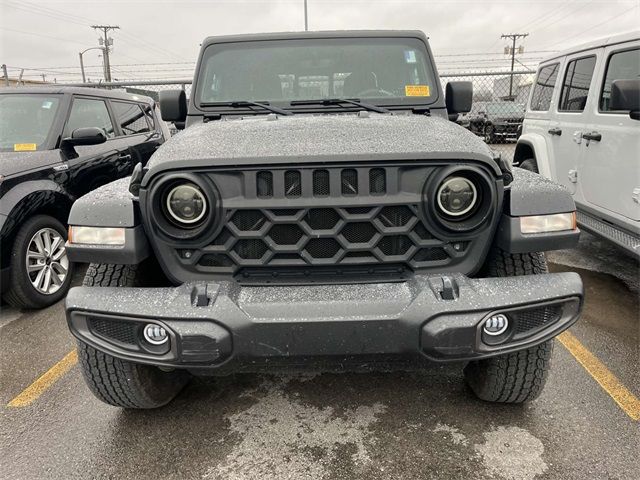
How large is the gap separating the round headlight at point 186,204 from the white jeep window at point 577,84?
13.3 ft

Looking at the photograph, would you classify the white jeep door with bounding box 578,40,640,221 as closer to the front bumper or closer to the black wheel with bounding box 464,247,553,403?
the black wheel with bounding box 464,247,553,403

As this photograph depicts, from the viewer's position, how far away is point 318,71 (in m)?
3.22

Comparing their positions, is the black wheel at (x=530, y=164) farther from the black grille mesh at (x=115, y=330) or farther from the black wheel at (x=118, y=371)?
the black grille mesh at (x=115, y=330)

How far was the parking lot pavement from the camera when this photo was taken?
86.5 inches

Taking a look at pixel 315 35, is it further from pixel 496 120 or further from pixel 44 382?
pixel 496 120

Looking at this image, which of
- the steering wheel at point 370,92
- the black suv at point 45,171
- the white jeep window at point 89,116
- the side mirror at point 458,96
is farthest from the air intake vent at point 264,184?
the white jeep window at point 89,116

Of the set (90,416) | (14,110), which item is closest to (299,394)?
(90,416)

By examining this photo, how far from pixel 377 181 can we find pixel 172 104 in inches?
77.4

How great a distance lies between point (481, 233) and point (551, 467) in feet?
3.62

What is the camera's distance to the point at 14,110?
4.52m

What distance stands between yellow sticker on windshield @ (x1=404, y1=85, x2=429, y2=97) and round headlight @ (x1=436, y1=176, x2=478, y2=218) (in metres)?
1.30

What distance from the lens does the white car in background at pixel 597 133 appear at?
3.75 meters

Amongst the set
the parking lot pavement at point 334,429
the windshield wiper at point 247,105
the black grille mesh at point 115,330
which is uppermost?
the windshield wiper at point 247,105

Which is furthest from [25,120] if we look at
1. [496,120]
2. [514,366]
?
[496,120]
